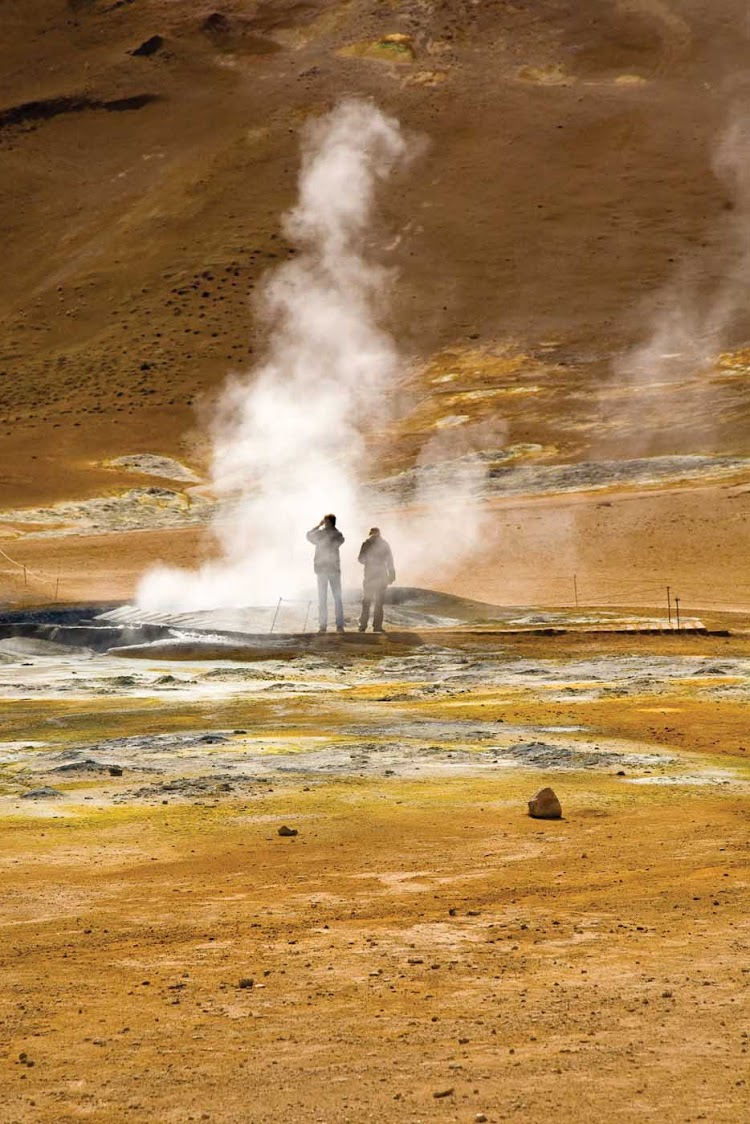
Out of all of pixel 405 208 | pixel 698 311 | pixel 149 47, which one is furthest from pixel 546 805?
pixel 149 47

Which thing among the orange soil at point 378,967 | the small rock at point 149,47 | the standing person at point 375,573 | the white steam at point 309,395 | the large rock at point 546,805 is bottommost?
the orange soil at point 378,967

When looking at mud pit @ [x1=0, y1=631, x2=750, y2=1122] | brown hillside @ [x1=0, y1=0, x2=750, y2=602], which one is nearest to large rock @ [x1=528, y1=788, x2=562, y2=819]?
mud pit @ [x1=0, y1=631, x2=750, y2=1122]

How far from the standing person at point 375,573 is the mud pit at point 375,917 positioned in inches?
286

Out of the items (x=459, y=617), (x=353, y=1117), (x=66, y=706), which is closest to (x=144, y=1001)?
(x=353, y=1117)

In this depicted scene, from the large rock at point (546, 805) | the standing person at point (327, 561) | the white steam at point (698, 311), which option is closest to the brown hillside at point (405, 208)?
the white steam at point (698, 311)

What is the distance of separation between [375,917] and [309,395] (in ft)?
203

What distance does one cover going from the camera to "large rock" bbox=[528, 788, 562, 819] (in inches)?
388

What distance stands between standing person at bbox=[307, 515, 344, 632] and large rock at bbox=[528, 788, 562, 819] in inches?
498

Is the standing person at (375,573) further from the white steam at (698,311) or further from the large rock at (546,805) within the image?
the white steam at (698,311)

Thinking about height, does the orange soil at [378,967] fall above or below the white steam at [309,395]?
below

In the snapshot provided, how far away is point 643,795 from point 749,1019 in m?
5.18

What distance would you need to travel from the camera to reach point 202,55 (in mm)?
112438

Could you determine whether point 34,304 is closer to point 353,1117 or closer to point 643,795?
point 643,795

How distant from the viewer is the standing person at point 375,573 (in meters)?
22.7
